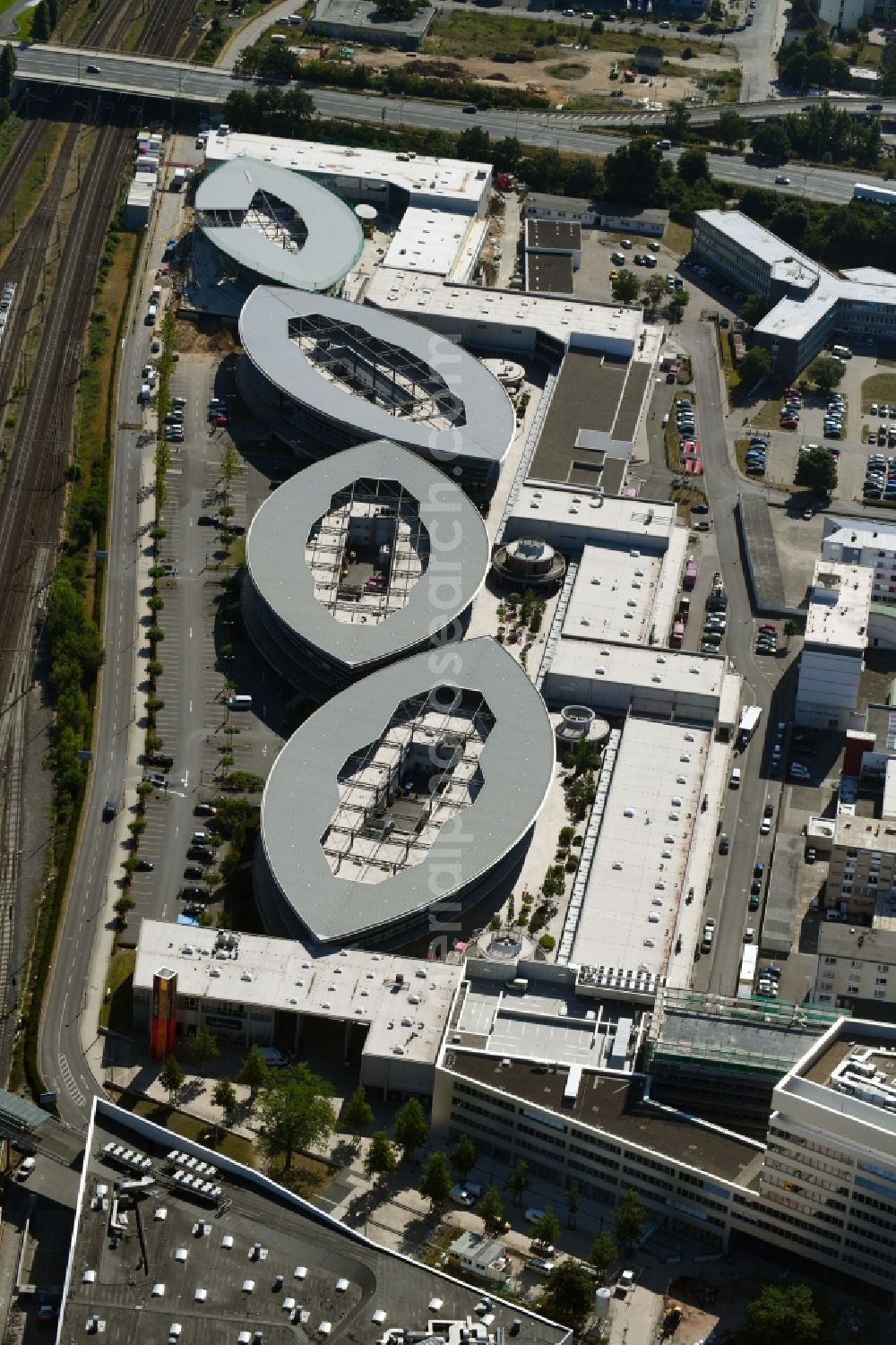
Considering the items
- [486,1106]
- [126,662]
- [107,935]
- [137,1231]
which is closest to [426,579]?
[126,662]

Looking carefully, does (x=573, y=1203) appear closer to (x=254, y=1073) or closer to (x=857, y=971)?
(x=254, y=1073)

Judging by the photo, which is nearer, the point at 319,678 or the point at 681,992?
the point at 681,992

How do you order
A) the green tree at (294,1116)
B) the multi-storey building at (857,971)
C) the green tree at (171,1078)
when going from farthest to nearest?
the multi-storey building at (857,971) < the green tree at (171,1078) < the green tree at (294,1116)

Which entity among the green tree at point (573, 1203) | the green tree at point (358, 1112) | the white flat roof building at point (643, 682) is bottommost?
the green tree at point (573, 1203)

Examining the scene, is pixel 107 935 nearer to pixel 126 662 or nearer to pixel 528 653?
pixel 126 662

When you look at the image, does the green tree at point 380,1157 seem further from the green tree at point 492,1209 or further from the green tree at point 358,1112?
the green tree at point 492,1209

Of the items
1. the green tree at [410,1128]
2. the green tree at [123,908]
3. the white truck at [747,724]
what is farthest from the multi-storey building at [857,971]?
the green tree at [123,908]

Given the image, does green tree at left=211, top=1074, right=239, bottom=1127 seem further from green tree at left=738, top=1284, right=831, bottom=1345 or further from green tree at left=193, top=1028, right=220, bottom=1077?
green tree at left=738, top=1284, right=831, bottom=1345
